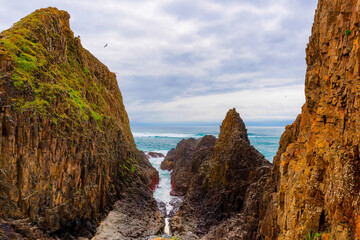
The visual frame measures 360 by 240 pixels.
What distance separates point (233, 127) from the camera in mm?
37469

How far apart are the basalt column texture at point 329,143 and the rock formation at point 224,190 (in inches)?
395

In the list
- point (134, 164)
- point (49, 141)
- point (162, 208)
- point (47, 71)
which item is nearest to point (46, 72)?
point (47, 71)

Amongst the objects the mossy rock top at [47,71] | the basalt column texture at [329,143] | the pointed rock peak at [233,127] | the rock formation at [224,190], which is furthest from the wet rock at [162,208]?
the basalt column texture at [329,143]

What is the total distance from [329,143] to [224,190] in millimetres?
19749

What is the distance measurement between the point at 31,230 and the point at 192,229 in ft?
Result: 56.6

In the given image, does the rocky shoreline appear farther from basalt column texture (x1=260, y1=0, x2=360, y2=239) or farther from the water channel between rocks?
the water channel between rocks

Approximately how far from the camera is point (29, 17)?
1047 inches

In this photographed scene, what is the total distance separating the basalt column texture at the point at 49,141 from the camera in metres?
18.7

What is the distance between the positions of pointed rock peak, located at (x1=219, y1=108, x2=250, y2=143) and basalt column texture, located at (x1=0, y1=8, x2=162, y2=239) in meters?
17.9

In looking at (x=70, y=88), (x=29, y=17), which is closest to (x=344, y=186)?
(x=70, y=88)

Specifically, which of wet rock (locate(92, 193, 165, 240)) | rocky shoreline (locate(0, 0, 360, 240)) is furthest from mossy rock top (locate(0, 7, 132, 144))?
wet rock (locate(92, 193, 165, 240))

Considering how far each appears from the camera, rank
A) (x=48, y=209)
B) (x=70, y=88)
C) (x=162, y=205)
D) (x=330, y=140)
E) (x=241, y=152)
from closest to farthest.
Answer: (x=330, y=140) < (x=48, y=209) < (x=70, y=88) < (x=241, y=152) < (x=162, y=205)

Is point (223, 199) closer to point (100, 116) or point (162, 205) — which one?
point (162, 205)

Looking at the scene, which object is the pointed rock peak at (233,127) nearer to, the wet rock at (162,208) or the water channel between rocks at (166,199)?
the water channel between rocks at (166,199)
